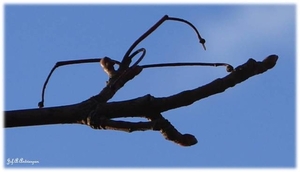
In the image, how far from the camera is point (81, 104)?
1.91 m

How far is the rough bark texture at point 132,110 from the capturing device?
6.04 ft

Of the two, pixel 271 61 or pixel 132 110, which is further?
pixel 271 61

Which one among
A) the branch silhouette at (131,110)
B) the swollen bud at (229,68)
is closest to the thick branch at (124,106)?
the branch silhouette at (131,110)

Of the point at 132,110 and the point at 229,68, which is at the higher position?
the point at 229,68

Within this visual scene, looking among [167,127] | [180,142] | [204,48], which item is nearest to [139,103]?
[167,127]

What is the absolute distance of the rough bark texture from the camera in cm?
184

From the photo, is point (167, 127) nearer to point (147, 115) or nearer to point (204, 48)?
point (147, 115)

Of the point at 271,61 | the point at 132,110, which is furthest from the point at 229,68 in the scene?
the point at 132,110

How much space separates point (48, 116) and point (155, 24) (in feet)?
2.28

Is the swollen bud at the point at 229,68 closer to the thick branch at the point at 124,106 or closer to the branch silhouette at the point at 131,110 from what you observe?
the branch silhouette at the point at 131,110

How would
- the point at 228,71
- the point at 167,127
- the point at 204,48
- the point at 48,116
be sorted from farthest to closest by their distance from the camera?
the point at 204,48
the point at 228,71
the point at 167,127
the point at 48,116

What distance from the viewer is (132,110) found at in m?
1.91

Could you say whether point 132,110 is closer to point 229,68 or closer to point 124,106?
point 124,106

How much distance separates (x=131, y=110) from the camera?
75.2 inches
